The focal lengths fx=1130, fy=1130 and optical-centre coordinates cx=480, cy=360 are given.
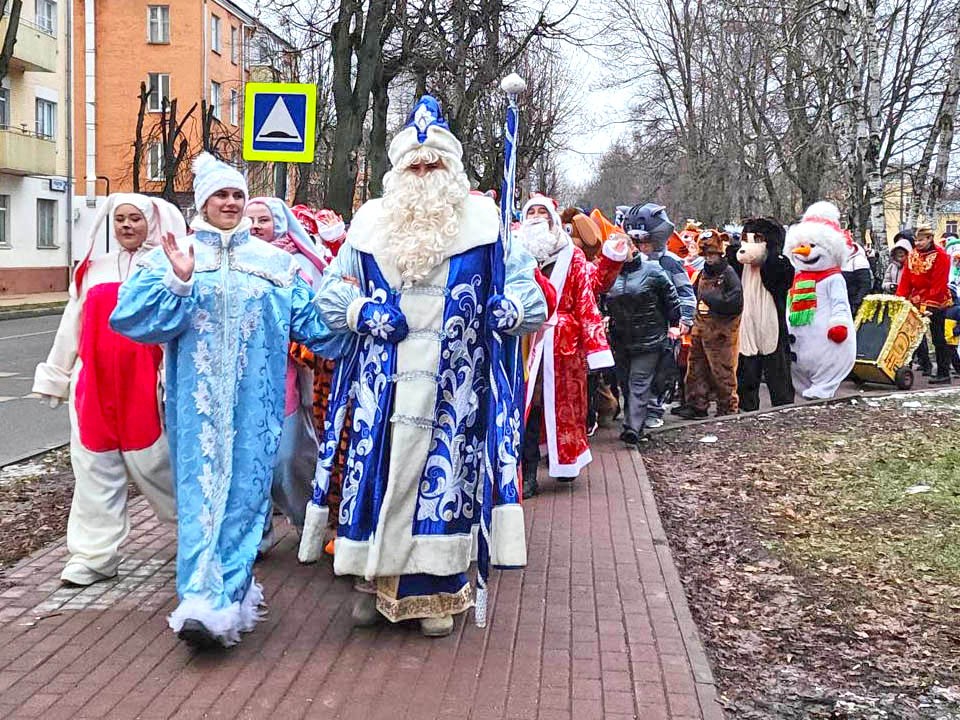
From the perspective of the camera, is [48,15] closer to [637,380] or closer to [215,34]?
[215,34]

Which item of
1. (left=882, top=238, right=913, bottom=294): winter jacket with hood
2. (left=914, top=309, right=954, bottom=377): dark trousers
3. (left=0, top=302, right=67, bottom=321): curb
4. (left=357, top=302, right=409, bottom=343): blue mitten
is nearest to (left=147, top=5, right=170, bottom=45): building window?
(left=0, top=302, right=67, bottom=321): curb

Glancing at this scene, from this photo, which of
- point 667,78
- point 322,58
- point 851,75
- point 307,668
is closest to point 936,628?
point 307,668

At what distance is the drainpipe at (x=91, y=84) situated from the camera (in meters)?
44.6

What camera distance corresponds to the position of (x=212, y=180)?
4777 mm

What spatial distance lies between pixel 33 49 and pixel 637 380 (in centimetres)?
3066

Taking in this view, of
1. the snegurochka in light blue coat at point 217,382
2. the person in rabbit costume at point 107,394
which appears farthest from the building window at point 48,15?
the snegurochka in light blue coat at point 217,382

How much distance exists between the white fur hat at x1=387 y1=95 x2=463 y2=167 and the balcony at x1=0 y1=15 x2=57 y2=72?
104ft

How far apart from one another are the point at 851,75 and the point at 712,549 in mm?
13796

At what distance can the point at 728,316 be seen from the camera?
34.4 feet

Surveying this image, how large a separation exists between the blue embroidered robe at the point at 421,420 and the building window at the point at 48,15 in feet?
117

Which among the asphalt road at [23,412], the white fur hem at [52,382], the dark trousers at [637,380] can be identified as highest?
the white fur hem at [52,382]

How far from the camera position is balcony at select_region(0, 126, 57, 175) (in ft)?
109

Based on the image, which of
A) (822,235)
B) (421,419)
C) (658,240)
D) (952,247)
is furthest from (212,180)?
(952,247)

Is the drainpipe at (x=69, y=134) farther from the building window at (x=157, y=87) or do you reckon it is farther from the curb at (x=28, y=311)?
the curb at (x=28, y=311)
